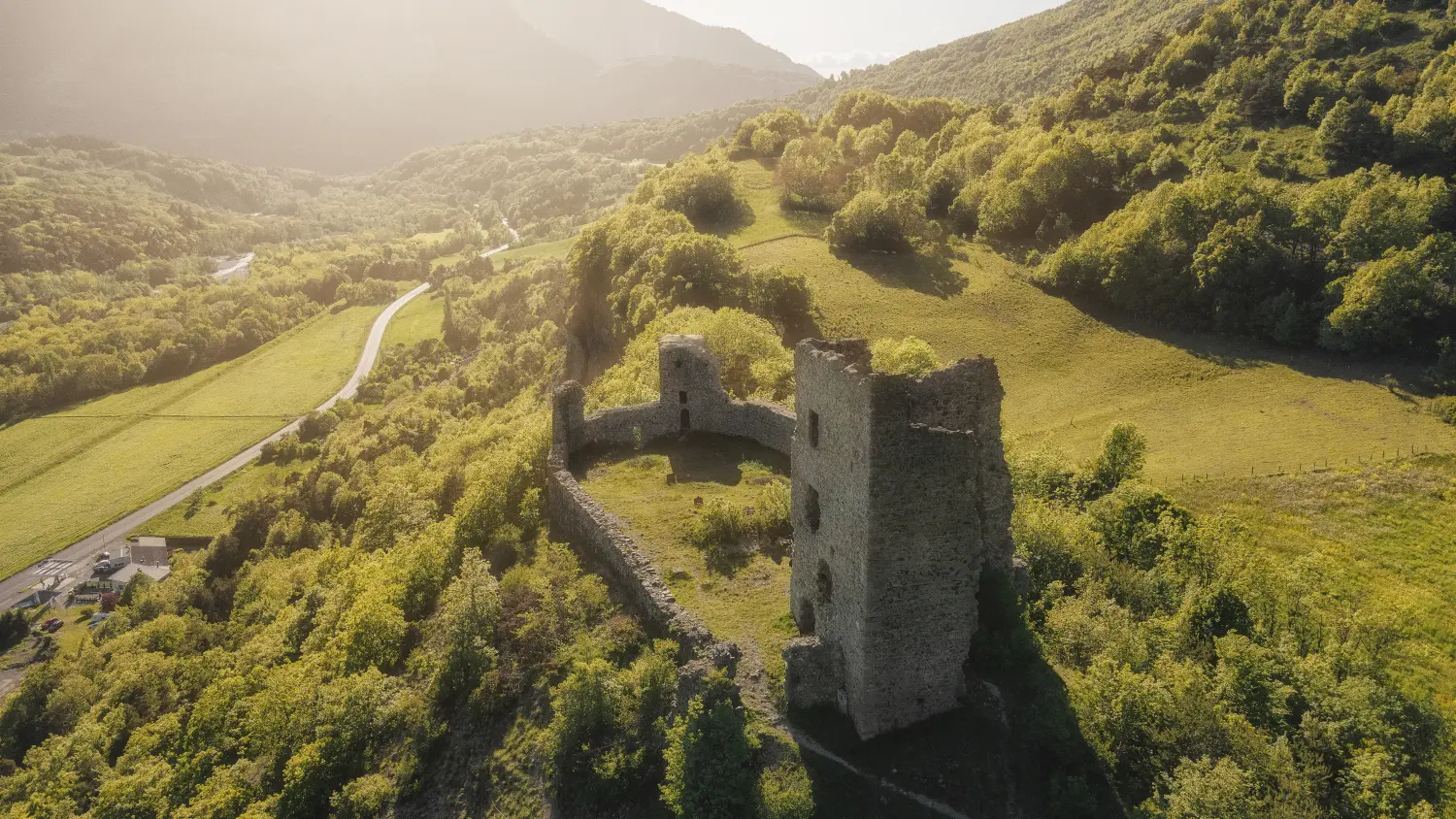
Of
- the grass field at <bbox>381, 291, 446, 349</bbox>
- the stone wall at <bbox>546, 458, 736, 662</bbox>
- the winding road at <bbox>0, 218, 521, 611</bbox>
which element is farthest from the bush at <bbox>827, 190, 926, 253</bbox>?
the winding road at <bbox>0, 218, 521, 611</bbox>

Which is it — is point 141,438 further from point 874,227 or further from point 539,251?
point 874,227

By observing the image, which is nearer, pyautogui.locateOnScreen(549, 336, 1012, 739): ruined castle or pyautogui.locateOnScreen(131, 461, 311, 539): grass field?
pyautogui.locateOnScreen(549, 336, 1012, 739): ruined castle

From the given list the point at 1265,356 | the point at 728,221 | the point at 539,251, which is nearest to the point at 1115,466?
the point at 1265,356

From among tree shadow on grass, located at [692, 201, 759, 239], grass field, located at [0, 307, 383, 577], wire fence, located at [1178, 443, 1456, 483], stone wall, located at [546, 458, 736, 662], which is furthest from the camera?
tree shadow on grass, located at [692, 201, 759, 239]

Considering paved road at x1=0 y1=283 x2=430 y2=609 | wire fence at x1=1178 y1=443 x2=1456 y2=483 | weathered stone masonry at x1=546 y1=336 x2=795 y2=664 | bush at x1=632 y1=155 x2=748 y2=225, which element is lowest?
paved road at x1=0 y1=283 x2=430 y2=609

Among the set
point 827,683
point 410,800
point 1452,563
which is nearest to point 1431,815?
point 827,683

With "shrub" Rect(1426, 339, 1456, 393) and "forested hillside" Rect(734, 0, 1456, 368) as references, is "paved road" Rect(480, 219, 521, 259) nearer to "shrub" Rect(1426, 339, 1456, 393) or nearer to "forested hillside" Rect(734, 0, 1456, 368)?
"forested hillside" Rect(734, 0, 1456, 368)

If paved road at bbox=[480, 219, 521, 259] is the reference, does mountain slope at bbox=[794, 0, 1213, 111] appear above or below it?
above
